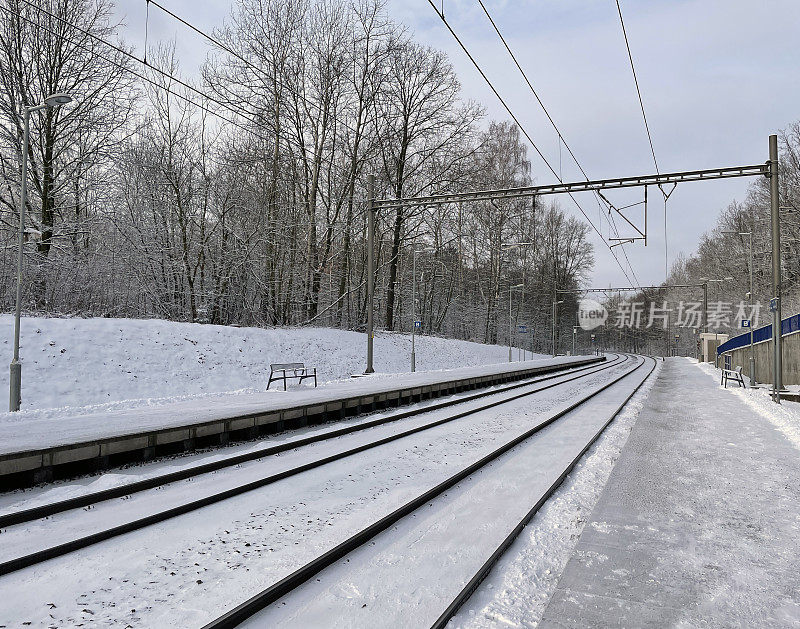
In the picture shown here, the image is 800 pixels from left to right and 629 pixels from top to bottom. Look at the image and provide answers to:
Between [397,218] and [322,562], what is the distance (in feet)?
102

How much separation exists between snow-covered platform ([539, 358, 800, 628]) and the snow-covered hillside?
10.5 meters

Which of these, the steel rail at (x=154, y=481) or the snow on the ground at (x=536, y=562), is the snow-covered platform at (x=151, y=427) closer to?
the steel rail at (x=154, y=481)

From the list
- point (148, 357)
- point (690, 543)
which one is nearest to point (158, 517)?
point (690, 543)

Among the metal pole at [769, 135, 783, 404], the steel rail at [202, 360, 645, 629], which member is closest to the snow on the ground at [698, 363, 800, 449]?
the metal pole at [769, 135, 783, 404]

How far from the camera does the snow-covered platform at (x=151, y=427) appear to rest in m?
6.34

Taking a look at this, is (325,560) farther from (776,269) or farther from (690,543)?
(776,269)

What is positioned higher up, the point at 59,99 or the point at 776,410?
the point at 59,99

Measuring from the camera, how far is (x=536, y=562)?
13.9ft

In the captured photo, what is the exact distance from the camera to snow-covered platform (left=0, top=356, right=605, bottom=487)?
634 centimetres

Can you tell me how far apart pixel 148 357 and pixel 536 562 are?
54.9 feet

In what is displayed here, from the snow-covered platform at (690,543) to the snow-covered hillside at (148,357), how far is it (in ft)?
34.4

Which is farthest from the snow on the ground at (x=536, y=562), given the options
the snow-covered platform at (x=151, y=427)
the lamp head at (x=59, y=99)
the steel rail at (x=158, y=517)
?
the lamp head at (x=59, y=99)

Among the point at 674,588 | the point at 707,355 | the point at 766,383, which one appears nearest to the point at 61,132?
the point at 674,588

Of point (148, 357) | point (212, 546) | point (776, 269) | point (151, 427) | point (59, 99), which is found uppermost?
point (59, 99)
